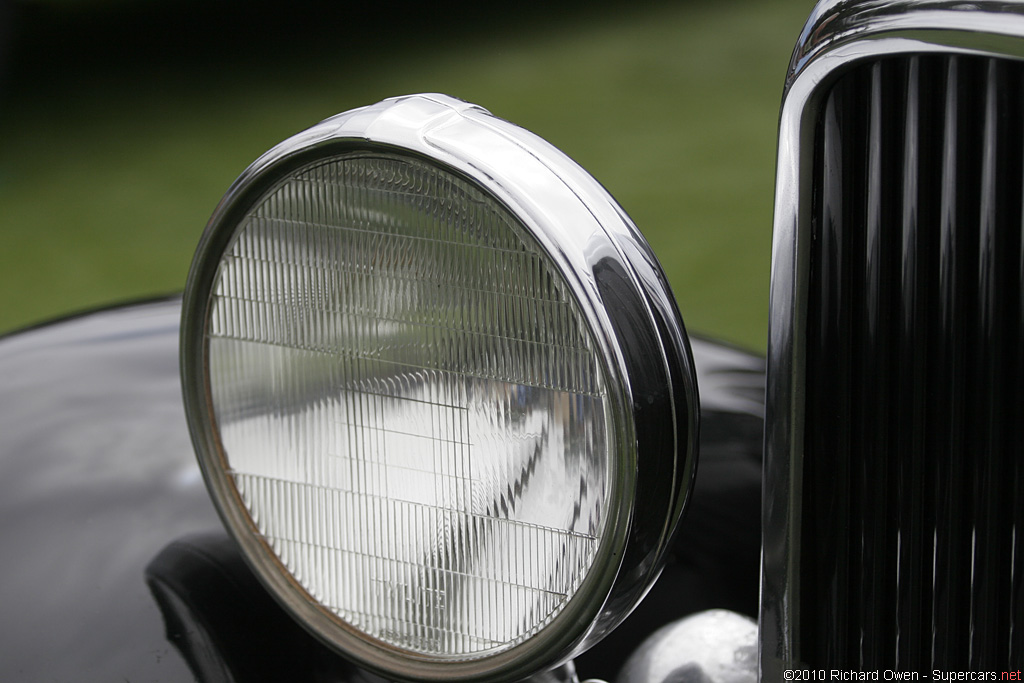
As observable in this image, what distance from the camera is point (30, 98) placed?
14.2 ft

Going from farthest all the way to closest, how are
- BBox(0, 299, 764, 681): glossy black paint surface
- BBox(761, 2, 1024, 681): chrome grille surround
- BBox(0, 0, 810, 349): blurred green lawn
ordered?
BBox(0, 0, 810, 349): blurred green lawn
BBox(0, 299, 764, 681): glossy black paint surface
BBox(761, 2, 1024, 681): chrome grille surround

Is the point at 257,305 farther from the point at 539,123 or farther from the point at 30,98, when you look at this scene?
the point at 30,98

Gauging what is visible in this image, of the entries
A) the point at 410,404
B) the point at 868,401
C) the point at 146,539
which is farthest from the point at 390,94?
the point at 868,401

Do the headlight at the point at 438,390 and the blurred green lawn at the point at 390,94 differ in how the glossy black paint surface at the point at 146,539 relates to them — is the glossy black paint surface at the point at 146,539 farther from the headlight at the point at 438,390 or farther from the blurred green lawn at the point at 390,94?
the blurred green lawn at the point at 390,94

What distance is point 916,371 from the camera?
2.21ft

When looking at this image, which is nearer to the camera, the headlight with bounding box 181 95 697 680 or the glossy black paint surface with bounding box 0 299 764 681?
the headlight with bounding box 181 95 697 680

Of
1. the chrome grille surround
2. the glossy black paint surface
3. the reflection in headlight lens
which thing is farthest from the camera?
the glossy black paint surface

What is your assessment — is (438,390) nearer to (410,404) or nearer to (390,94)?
(410,404)

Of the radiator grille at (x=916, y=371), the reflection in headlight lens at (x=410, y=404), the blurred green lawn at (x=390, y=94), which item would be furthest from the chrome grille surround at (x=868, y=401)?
the blurred green lawn at (x=390, y=94)

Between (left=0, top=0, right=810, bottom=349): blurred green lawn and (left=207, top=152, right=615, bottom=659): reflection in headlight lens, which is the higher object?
(left=0, top=0, right=810, bottom=349): blurred green lawn

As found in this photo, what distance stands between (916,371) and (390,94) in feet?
Answer: 12.8

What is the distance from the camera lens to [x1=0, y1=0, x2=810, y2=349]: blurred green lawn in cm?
325

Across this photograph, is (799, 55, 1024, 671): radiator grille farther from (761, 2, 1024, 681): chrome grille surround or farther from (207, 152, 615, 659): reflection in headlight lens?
(207, 152, 615, 659): reflection in headlight lens

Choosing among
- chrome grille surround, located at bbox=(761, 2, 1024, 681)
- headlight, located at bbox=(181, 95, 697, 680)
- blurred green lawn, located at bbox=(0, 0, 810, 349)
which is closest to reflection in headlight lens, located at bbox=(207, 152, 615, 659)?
headlight, located at bbox=(181, 95, 697, 680)
